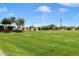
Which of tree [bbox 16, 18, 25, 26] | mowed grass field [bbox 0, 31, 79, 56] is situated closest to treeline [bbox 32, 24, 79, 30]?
mowed grass field [bbox 0, 31, 79, 56]

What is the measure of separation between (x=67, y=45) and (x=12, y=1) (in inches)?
59.8

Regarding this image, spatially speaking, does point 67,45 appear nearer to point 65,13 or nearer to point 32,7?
point 65,13

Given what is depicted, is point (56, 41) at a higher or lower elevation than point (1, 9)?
lower

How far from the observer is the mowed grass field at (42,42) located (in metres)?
5.20

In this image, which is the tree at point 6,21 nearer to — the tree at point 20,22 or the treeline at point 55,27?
the tree at point 20,22

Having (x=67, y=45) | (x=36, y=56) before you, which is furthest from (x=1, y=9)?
(x=67, y=45)

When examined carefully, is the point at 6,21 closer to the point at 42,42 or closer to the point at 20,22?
the point at 20,22

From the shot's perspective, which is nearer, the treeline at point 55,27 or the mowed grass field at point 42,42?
the mowed grass field at point 42,42

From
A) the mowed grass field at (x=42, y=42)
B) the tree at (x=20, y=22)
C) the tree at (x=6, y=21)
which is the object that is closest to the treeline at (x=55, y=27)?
the mowed grass field at (x=42, y=42)

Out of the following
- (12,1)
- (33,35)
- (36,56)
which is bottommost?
(36,56)

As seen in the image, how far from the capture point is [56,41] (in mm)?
5535

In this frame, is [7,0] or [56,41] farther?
[56,41]

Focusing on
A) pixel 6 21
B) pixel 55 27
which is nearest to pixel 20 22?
pixel 6 21

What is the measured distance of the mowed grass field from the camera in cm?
520
